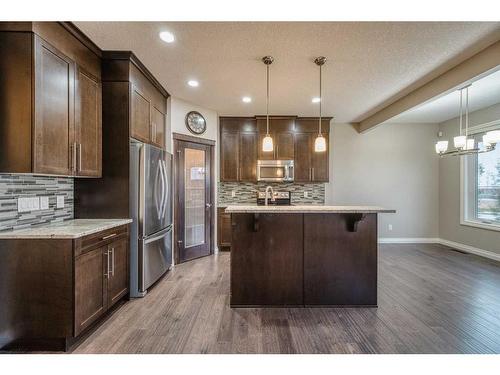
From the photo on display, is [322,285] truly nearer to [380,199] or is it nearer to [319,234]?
[319,234]

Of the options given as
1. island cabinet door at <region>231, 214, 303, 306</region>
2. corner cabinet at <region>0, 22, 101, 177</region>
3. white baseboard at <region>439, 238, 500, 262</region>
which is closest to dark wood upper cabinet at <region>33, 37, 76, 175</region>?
corner cabinet at <region>0, 22, 101, 177</region>

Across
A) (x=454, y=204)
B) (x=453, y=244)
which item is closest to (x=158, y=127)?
(x=454, y=204)

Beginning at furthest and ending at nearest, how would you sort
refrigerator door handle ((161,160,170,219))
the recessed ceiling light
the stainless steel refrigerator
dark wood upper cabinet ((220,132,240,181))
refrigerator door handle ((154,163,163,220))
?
dark wood upper cabinet ((220,132,240,181)) < refrigerator door handle ((161,160,170,219)) < refrigerator door handle ((154,163,163,220)) < the stainless steel refrigerator < the recessed ceiling light

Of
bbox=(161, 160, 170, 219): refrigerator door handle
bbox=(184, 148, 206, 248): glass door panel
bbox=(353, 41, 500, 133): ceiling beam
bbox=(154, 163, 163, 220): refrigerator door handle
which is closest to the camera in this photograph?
bbox=(353, 41, 500, 133): ceiling beam

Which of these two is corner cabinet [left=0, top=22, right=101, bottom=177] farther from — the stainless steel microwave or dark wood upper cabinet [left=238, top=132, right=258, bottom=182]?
the stainless steel microwave

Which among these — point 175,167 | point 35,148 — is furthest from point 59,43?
point 175,167

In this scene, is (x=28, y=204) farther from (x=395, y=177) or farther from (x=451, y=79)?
(x=395, y=177)

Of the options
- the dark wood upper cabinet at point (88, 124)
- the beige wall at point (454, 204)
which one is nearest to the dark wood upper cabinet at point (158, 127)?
the dark wood upper cabinet at point (88, 124)

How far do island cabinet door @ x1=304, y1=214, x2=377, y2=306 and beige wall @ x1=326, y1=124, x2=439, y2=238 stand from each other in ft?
9.72

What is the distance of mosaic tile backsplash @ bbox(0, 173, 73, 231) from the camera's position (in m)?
2.05

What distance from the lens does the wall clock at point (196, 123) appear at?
171 inches

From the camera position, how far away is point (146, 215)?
2.93 meters

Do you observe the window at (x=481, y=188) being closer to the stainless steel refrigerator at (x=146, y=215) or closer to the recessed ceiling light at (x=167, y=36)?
the recessed ceiling light at (x=167, y=36)

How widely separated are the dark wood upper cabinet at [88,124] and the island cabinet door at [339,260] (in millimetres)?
2284
